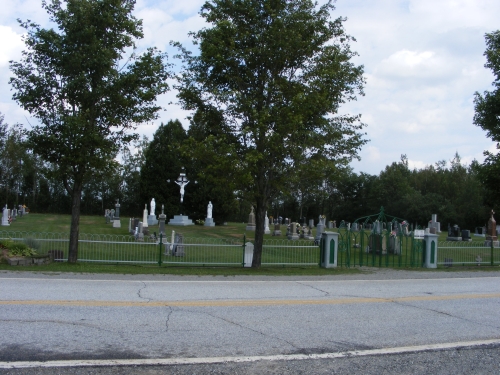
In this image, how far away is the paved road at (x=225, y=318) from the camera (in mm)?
6008

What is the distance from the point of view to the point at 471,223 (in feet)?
198

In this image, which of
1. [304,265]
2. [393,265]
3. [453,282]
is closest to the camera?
[453,282]

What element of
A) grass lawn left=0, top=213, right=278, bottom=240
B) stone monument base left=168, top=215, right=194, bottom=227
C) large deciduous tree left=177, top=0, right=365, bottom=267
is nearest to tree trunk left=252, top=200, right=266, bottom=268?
large deciduous tree left=177, top=0, right=365, bottom=267

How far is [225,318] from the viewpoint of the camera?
25.7 ft

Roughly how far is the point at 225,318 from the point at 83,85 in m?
10.4

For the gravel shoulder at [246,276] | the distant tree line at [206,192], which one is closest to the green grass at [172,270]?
the gravel shoulder at [246,276]

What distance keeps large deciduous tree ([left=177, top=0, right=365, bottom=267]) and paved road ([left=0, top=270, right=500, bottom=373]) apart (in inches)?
211

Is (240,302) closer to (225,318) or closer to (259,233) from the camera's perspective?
(225,318)

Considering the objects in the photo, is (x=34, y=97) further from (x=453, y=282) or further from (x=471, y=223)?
(x=471, y=223)

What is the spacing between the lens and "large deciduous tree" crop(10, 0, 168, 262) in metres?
15.1

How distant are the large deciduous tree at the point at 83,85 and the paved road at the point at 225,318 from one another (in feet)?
14.5

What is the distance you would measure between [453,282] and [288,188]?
624 centimetres

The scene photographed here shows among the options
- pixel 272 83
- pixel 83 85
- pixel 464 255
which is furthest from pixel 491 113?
pixel 83 85

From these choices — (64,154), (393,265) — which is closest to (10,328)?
(64,154)
